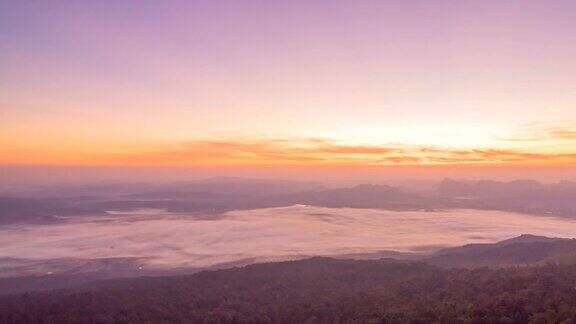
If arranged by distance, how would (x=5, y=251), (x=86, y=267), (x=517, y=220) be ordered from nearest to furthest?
(x=86, y=267), (x=5, y=251), (x=517, y=220)

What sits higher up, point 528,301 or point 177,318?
point 528,301

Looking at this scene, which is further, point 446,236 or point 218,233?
point 218,233

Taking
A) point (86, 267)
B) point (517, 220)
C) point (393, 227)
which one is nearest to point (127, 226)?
point (86, 267)

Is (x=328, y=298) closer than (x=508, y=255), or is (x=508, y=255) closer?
(x=328, y=298)

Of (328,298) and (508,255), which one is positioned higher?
(328,298)

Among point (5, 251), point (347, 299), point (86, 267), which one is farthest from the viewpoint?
point (5, 251)

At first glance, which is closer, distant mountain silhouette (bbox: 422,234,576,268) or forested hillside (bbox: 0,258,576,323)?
forested hillside (bbox: 0,258,576,323)

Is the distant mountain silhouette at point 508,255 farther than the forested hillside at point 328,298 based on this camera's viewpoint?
Yes

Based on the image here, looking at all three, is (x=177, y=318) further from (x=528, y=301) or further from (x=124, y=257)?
(x=124, y=257)

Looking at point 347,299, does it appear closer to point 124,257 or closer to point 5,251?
point 124,257

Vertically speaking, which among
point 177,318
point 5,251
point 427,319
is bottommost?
point 5,251

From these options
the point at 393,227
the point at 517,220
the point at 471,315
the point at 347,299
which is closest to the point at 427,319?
the point at 471,315
